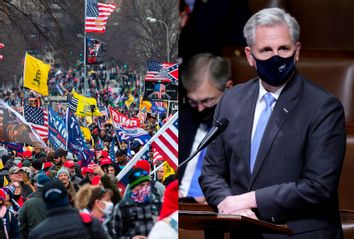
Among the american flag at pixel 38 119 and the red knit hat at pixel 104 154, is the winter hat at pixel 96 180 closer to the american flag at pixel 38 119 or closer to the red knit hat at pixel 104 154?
the red knit hat at pixel 104 154

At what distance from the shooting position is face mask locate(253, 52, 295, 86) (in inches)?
158

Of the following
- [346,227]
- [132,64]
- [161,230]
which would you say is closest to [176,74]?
[132,64]

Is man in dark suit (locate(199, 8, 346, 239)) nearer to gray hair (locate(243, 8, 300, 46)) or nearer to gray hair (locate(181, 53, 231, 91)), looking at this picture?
gray hair (locate(243, 8, 300, 46))

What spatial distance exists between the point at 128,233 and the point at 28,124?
57 centimetres

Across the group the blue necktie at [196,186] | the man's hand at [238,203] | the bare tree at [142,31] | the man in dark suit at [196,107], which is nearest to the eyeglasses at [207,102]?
the man in dark suit at [196,107]

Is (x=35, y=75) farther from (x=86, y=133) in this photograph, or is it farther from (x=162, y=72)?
(x=162, y=72)

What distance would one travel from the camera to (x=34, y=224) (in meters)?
3.48

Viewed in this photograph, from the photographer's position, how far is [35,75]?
11.8 feet

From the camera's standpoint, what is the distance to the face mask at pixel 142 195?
11.4 ft

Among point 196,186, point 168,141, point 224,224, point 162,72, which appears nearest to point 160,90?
point 162,72

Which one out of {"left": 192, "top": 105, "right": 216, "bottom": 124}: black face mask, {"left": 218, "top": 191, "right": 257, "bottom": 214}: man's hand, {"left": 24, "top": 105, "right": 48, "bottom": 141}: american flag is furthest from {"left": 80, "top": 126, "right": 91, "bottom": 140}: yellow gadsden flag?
{"left": 192, "top": 105, "right": 216, "bottom": 124}: black face mask

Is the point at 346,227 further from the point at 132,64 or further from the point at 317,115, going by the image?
the point at 132,64

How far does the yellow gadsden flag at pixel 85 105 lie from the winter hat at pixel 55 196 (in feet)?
0.91

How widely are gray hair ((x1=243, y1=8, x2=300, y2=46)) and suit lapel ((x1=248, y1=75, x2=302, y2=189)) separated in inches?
8.7
